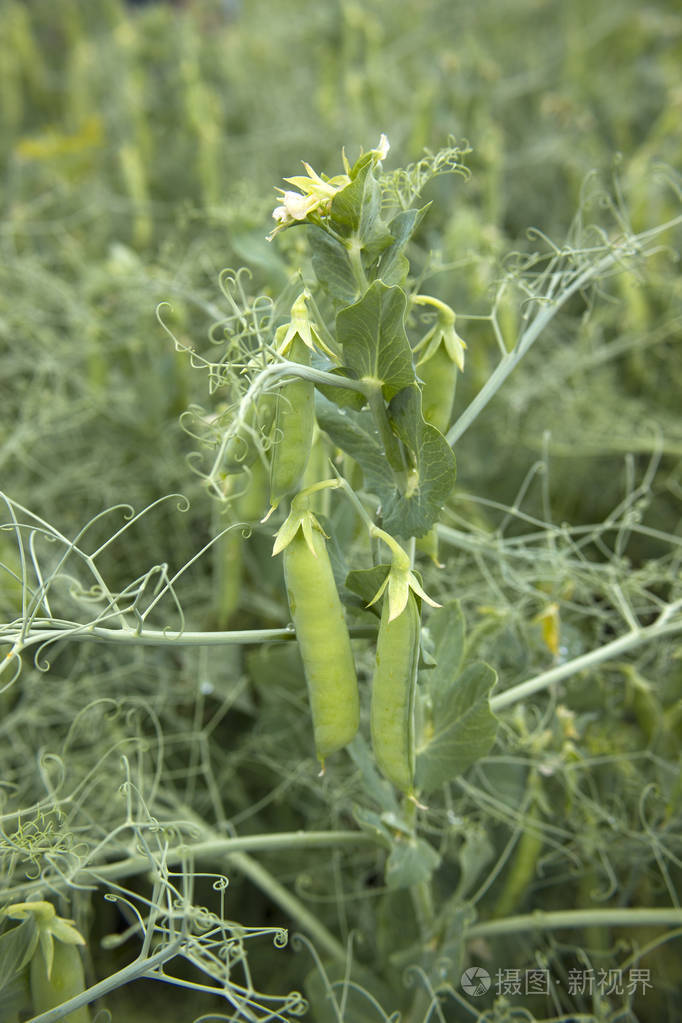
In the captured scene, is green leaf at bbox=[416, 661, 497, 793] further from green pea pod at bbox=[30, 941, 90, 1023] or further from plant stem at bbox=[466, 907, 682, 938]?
green pea pod at bbox=[30, 941, 90, 1023]

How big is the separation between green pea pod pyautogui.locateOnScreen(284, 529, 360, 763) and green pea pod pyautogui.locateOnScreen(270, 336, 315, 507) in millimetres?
55

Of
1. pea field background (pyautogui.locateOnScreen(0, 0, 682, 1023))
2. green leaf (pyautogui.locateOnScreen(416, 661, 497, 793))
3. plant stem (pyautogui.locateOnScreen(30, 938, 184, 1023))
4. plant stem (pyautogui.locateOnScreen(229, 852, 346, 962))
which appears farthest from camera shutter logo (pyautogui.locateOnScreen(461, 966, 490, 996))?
plant stem (pyautogui.locateOnScreen(30, 938, 184, 1023))

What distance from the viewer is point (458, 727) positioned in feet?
2.57

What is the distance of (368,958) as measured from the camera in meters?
1.00

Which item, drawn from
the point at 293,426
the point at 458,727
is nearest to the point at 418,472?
the point at 293,426

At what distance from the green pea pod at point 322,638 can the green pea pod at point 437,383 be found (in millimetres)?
170

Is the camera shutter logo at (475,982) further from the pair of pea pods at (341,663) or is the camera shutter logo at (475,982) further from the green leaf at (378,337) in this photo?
the green leaf at (378,337)

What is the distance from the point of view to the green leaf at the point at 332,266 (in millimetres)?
664

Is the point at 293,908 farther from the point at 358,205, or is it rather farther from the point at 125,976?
the point at 358,205

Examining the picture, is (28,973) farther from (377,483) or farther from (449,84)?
(449,84)

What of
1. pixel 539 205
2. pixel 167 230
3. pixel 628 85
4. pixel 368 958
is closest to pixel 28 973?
pixel 368 958

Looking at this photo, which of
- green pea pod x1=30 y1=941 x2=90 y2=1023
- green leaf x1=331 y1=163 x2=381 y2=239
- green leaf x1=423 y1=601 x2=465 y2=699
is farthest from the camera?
green leaf x1=423 y1=601 x2=465 y2=699

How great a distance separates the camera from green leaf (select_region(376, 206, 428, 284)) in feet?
2.16

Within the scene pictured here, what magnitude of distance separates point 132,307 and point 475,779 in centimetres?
97
